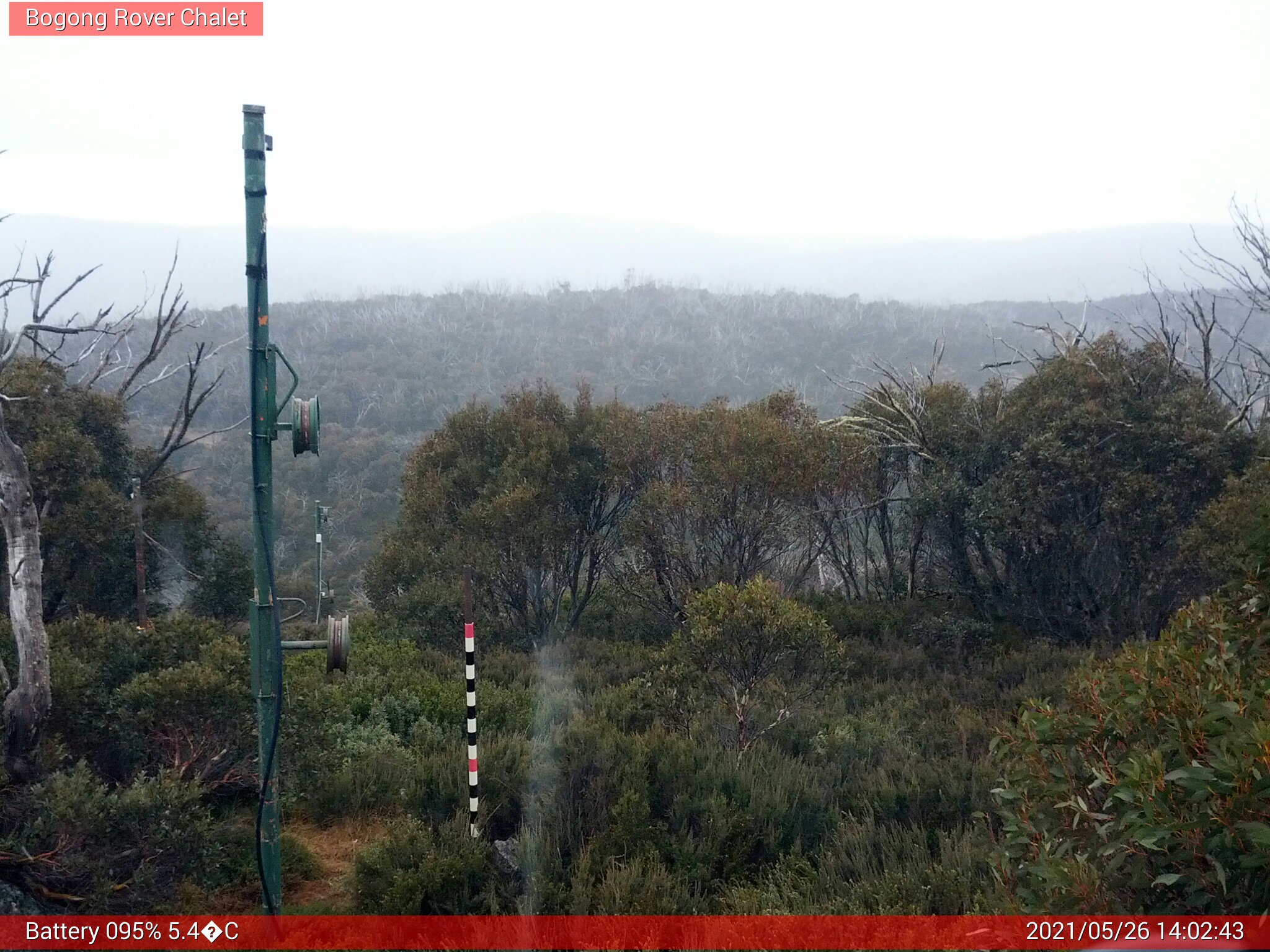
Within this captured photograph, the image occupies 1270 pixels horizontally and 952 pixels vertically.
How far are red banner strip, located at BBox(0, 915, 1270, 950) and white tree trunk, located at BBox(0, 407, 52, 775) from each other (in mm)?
1289

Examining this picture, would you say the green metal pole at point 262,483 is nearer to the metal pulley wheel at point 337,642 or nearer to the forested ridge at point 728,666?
the metal pulley wheel at point 337,642

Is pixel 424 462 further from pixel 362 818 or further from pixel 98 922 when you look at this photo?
pixel 98 922

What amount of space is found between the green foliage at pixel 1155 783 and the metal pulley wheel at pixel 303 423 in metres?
3.43

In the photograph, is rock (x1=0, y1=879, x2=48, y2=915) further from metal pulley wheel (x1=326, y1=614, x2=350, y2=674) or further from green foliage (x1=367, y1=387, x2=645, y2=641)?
green foliage (x1=367, y1=387, x2=645, y2=641)

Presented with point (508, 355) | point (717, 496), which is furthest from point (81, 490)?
point (508, 355)

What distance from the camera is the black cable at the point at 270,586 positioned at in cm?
415

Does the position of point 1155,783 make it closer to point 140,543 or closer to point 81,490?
point 140,543

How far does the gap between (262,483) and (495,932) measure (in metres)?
2.59

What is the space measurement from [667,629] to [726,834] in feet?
27.8

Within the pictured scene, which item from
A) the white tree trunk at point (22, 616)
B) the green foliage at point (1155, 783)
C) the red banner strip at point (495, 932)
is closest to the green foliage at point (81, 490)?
the white tree trunk at point (22, 616)

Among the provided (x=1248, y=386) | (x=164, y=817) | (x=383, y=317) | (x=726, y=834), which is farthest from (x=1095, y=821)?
(x=383, y=317)

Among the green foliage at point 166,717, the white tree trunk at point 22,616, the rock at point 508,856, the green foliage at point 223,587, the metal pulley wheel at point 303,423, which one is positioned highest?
the metal pulley wheel at point 303,423

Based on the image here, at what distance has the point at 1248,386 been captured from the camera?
1270 centimetres

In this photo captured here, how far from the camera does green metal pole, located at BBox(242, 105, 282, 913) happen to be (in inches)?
Result: 161
